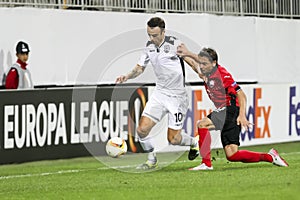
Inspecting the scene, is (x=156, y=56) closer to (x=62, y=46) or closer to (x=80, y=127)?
(x=80, y=127)

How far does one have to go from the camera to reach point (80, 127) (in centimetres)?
2034

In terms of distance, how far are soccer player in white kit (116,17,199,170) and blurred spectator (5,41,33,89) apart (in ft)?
15.7

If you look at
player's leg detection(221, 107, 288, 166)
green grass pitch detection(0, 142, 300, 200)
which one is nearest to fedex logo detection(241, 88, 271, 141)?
green grass pitch detection(0, 142, 300, 200)

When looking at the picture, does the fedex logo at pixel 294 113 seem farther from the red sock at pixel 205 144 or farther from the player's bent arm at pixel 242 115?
the player's bent arm at pixel 242 115

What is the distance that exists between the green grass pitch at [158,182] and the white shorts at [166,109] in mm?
765

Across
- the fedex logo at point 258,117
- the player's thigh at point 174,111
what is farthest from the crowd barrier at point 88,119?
the player's thigh at point 174,111

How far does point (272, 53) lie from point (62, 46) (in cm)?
678

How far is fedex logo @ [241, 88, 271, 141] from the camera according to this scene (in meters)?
23.4

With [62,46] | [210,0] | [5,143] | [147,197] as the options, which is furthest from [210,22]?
[147,197]

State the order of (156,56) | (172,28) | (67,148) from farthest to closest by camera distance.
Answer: (172,28) < (67,148) < (156,56)

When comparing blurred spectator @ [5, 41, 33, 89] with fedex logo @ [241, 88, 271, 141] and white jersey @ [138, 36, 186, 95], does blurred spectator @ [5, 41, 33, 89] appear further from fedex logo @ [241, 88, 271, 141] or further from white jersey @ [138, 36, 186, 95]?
fedex logo @ [241, 88, 271, 141]

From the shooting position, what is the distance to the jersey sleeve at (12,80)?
21.2m

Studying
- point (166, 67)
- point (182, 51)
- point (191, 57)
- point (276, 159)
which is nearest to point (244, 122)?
point (276, 159)

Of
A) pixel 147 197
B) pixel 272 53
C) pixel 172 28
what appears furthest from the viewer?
pixel 272 53
